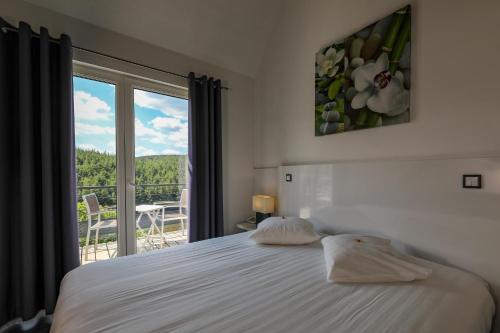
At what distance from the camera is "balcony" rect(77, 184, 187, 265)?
216cm

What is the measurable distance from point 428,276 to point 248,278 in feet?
3.21

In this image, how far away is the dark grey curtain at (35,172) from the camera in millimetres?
1671

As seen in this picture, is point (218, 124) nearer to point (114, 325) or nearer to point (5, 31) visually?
point (5, 31)

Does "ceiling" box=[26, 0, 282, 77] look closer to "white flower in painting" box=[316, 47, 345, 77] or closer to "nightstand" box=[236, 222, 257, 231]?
"white flower in painting" box=[316, 47, 345, 77]

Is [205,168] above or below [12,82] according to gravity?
below

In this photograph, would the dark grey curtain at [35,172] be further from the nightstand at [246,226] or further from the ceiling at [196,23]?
the nightstand at [246,226]

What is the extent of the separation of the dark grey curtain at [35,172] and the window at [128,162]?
0.25 meters

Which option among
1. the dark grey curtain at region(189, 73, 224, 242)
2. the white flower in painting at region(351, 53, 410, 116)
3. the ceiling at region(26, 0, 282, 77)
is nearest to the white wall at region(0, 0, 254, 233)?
the ceiling at region(26, 0, 282, 77)

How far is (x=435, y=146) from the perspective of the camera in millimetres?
1572

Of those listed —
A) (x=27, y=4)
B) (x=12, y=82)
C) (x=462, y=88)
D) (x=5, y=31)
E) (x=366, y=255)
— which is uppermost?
(x=27, y=4)

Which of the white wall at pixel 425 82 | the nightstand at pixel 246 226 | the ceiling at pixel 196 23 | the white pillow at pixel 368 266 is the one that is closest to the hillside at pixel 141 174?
the nightstand at pixel 246 226

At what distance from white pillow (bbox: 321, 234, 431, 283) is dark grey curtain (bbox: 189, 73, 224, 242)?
1548 mm

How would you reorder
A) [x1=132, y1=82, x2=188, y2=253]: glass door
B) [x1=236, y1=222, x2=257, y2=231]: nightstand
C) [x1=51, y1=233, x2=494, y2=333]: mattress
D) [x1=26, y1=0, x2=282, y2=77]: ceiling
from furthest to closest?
[x1=236, y1=222, x2=257, y2=231]: nightstand, [x1=132, y1=82, x2=188, y2=253]: glass door, [x1=26, y1=0, x2=282, y2=77]: ceiling, [x1=51, y1=233, x2=494, y2=333]: mattress

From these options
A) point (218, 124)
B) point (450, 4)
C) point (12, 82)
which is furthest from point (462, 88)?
point (12, 82)
